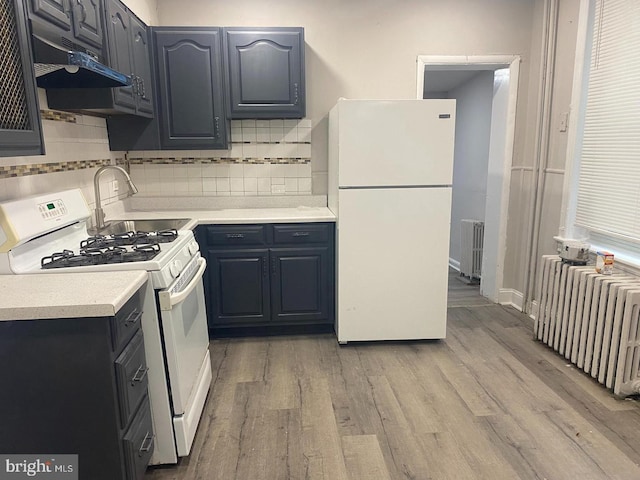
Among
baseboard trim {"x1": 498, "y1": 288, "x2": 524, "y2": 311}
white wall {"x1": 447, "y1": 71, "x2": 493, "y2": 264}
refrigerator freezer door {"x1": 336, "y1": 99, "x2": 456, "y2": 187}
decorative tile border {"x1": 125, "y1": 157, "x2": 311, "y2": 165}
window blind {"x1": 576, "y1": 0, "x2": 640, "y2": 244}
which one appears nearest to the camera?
window blind {"x1": 576, "y1": 0, "x2": 640, "y2": 244}

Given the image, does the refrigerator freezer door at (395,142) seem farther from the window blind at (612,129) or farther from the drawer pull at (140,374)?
the drawer pull at (140,374)

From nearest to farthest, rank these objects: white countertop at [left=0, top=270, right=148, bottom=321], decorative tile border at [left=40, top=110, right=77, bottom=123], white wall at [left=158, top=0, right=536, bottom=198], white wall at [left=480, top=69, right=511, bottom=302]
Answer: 1. white countertop at [left=0, top=270, right=148, bottom=321]
2. decorative tile border at [left=40, top=110, right=77, bottom=123]
3. white wall at [left=158, top=0, right=536, bottom=198]
4. white wall at [left=480, top=69, right=511, bottom=302]

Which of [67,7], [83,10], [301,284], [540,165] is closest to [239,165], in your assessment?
[301,284]

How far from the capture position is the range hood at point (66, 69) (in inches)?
64.8

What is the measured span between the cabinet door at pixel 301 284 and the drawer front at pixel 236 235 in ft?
0.50

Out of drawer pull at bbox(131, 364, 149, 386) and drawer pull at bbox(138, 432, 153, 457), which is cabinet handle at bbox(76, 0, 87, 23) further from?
drawer pull at bbox(138, 432, 153, 457)

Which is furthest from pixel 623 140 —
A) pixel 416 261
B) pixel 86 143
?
pixel 86 143

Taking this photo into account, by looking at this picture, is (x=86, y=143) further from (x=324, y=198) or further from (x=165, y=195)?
(x=324, y=198)

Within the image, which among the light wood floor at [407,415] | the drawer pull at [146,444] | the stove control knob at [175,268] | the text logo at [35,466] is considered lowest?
the light wood floor at [407,415]

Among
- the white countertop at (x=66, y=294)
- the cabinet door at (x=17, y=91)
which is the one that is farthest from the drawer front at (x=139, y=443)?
the cabinet door at (x=17, y=91)

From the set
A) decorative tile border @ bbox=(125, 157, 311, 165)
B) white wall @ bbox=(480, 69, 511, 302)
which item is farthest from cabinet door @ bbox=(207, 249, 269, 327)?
white wall @ bbox=(480, 69, 511, 302)

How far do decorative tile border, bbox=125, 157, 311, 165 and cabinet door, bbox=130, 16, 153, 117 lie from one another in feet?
1.56

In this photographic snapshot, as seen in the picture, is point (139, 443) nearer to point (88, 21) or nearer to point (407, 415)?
point (407, 415)

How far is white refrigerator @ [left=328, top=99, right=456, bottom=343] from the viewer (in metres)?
2.83
